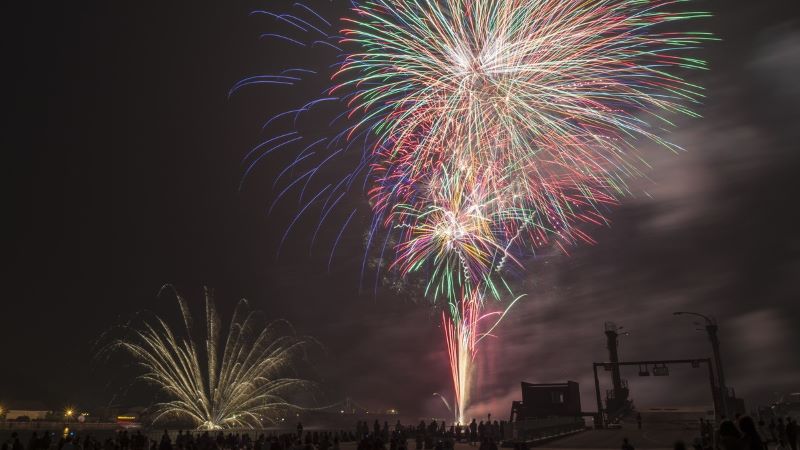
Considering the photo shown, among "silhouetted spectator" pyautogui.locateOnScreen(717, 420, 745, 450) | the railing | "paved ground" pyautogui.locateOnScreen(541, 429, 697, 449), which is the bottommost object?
"paved ground" pyautogui.locateOnScreen(541, 429, 697, 449)

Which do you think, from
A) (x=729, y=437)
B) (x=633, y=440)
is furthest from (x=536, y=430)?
(x=729, y=437)

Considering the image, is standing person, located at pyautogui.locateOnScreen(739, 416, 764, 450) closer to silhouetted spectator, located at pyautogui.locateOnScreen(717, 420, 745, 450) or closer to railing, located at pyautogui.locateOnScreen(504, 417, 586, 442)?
silhouetted spectator, located at pyautogui.locateOnScreen(717, 420, 745, 450)

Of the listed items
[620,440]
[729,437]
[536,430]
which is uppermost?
[729,437]

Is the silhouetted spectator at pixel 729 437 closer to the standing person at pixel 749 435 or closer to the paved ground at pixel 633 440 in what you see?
the standing person at pixel 749 435

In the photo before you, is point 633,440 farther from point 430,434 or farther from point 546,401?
point 546,401

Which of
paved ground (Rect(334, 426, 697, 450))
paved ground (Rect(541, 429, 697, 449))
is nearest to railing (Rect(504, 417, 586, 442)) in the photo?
paved ground (Rect(334, 426, 697, 450))

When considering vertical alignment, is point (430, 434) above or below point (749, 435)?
below

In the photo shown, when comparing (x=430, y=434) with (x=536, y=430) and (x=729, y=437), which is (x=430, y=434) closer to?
(x=536, y=430)

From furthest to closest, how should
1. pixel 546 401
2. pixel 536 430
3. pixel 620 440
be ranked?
pixel 546 401 < pixel 620 440 < pixel 536 430

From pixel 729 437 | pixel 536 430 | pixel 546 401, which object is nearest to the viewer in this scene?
pixel 729 437

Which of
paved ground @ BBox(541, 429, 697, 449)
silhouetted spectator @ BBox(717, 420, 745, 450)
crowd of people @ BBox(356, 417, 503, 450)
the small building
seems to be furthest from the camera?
the small building

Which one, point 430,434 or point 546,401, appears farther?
point 546,401

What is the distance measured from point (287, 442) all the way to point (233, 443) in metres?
5.31

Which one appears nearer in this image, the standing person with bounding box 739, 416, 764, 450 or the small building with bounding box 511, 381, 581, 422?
the standing person with bounding box 739, 416, 764, 450
